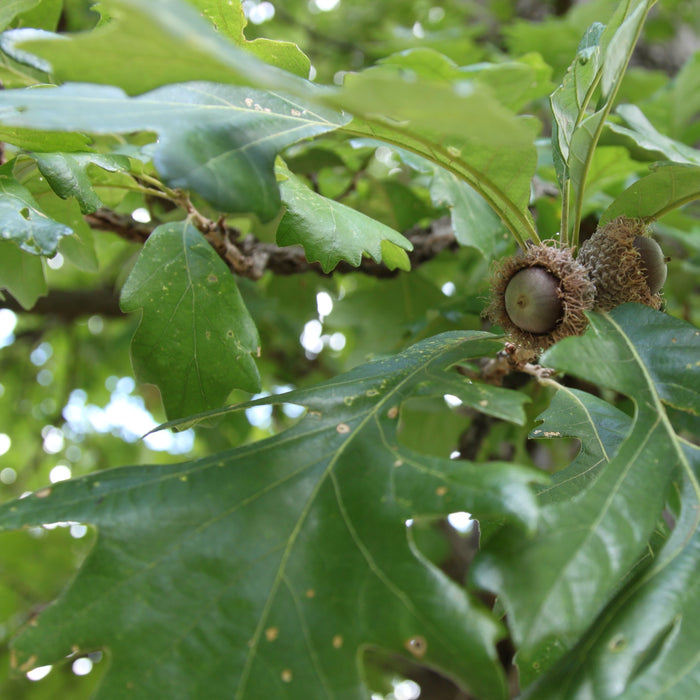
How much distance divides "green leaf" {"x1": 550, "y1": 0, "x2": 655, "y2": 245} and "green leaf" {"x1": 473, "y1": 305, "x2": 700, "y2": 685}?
1.06ft

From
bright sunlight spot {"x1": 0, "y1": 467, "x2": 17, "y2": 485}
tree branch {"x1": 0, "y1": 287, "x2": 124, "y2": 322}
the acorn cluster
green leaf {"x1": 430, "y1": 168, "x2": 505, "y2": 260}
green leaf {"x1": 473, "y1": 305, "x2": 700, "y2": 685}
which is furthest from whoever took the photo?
bright sunlight spot {"x1": 0, "y1": 467, "x2": 17, "y2": 485}

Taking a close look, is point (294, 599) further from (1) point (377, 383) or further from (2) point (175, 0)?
(2) point (175, 0)

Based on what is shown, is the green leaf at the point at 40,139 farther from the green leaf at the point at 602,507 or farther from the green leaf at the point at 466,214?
the green leaf at the point at 602,507

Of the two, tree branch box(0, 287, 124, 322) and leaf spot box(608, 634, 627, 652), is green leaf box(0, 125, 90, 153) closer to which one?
leaf spot box(608, 634, 627, 652)

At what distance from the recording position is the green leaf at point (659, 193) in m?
1.33

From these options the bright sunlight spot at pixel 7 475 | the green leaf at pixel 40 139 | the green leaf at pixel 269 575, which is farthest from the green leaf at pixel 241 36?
the bright sunlight spot at pixel 7 475

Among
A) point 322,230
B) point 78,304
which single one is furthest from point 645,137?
point 78,304

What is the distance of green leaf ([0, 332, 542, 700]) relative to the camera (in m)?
0.84

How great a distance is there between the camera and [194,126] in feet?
3.22

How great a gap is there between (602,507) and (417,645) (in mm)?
297

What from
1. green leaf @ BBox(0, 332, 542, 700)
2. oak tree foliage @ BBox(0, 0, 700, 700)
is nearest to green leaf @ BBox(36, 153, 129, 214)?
oak tree foliage @ BBox(0, 0, 700, 700)

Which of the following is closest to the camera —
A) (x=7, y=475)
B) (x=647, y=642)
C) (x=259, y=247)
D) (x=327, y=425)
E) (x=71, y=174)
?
(x=647, y=642)

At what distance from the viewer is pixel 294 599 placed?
881 mm

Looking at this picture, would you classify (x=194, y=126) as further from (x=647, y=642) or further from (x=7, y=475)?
(x=7, y=475)
